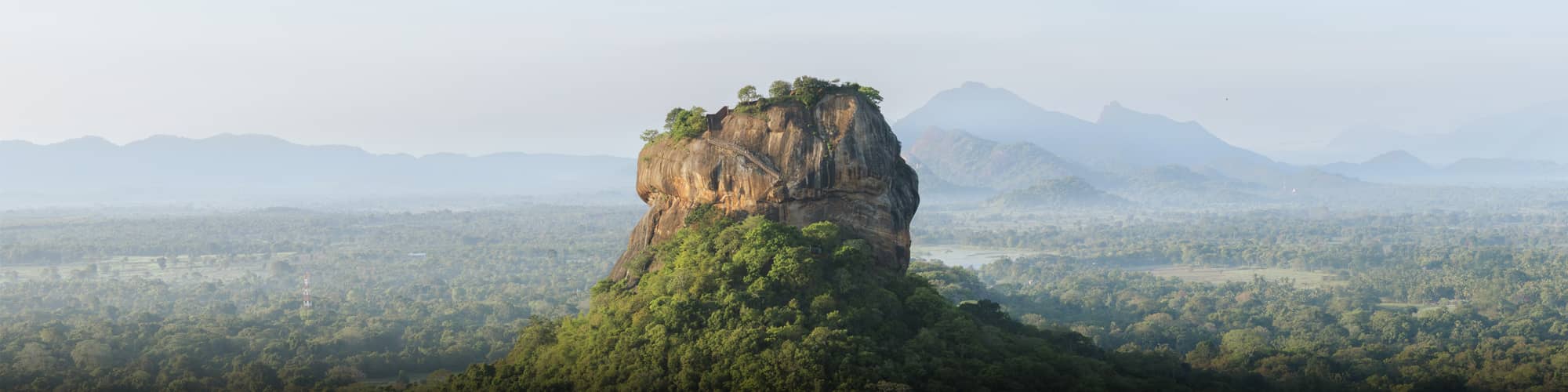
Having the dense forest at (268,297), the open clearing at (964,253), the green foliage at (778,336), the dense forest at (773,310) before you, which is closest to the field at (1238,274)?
the dense forest at (773,310)

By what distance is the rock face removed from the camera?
1254 inches

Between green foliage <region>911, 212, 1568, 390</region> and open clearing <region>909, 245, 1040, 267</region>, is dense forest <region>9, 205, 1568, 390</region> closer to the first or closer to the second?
green foliage <region>911, 212, 1568, 390</region>

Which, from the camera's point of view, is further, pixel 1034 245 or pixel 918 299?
pixel 1034 245

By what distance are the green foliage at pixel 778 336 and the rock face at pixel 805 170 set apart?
0.74 meters

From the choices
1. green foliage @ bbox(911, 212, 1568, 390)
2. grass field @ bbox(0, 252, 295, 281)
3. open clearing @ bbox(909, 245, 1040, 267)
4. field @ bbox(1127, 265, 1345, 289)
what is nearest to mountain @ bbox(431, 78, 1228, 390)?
green foliage @ bbox(911, 212, 1568, 390)

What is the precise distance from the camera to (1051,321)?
5878 centimetres

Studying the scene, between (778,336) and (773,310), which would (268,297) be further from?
(778,336)

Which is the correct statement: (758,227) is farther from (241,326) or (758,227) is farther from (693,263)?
(241,326)

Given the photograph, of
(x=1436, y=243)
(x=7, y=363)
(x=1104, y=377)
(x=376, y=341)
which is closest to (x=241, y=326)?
(x=376, y=341)

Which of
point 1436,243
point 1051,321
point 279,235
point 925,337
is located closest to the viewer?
point 925,337

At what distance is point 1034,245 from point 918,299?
346ft

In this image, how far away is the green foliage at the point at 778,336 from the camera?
1053 inches

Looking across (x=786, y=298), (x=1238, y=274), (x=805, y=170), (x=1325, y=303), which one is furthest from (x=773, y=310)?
(x=1238, y=274)

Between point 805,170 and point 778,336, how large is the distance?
226 inches
